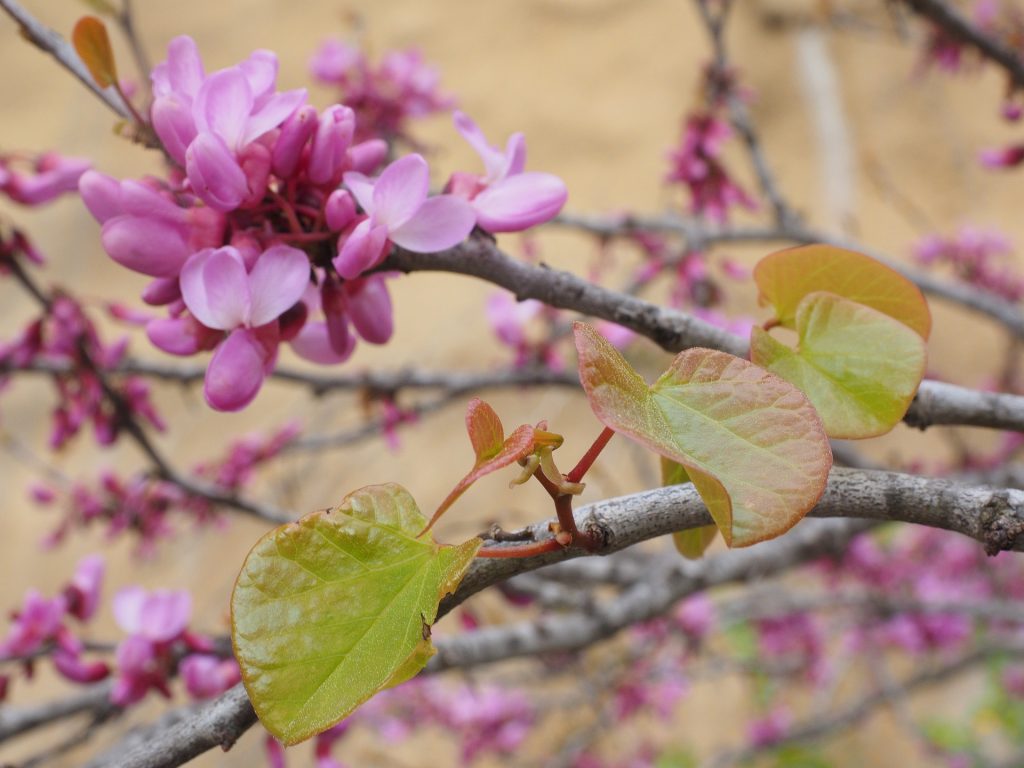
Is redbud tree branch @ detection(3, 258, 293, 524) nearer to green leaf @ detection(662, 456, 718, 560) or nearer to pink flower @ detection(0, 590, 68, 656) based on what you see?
pink flower @ detection(0, 590, 68, 656)

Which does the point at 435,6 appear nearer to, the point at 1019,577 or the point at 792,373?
the point at 1019,577

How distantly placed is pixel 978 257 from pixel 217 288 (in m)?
1.72

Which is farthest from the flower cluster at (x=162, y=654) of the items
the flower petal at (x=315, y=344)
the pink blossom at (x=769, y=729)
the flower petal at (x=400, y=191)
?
the pink blossom at (x=769, y=729)

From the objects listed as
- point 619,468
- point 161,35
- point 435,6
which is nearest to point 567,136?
point 435,6

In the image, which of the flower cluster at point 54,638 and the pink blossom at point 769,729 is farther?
the pink blossom at point 769,729

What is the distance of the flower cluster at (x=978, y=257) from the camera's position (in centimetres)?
164

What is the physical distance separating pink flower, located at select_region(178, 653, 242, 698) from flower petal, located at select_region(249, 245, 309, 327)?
356 millimetres

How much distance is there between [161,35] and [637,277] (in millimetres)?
3490

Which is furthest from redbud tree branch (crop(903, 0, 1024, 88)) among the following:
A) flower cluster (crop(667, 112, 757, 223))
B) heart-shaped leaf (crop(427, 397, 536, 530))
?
heart-shaped leaf (crop(427, 397, 536, 530))

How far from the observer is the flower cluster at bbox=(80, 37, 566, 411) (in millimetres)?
352

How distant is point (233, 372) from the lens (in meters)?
0.36

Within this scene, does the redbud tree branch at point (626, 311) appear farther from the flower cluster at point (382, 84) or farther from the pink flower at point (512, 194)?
the flower cluster at point (382, 84)

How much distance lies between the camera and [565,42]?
3.52 meters

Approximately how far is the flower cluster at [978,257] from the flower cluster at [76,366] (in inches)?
60.7
